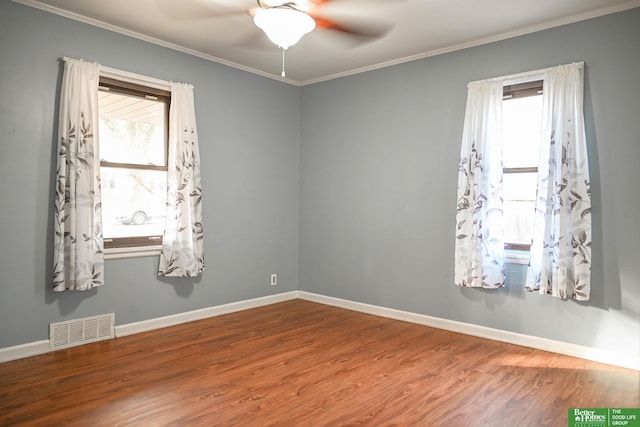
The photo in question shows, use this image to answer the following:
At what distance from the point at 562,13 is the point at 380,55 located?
1.67m

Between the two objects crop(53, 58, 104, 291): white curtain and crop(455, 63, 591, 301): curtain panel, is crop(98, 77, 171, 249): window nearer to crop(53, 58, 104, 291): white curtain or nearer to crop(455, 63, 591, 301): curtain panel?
crop(53, 58, 104, 291): white curtain

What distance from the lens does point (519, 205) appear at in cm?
389

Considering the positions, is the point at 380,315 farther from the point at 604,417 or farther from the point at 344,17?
the point at 344,17

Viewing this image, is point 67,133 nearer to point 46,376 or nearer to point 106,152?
point 106,152

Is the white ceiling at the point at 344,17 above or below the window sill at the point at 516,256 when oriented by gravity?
above

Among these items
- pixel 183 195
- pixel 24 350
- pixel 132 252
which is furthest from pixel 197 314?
pixel 24 350

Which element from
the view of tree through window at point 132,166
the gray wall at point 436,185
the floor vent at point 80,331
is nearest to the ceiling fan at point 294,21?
the gray wall at point 436,185

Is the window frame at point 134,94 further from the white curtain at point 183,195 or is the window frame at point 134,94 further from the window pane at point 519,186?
the window pane at point 519,186

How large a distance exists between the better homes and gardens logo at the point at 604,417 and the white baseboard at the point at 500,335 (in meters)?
0.80

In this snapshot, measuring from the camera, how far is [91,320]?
144 inches

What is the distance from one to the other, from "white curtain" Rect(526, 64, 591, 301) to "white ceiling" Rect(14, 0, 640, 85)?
0.50 meters

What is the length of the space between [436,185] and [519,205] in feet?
2.62

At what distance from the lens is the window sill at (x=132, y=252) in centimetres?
381

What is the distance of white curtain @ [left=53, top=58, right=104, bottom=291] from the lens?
3410 mm
